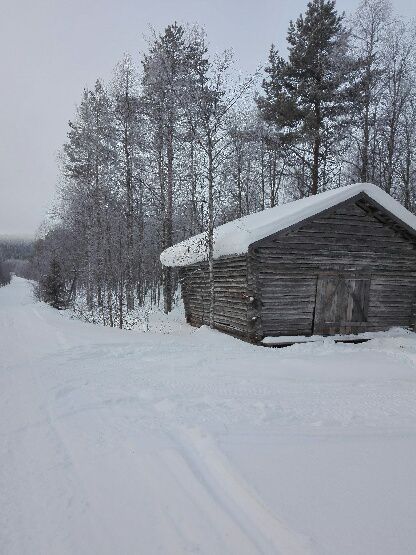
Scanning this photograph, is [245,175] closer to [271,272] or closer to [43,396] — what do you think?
[271,272]

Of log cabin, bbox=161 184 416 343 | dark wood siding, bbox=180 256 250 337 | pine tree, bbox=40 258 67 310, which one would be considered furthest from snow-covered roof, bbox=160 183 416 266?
pine tree, bbox=40 258 67 310

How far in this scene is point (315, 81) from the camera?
17.1 meters

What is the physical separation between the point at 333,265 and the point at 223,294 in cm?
378

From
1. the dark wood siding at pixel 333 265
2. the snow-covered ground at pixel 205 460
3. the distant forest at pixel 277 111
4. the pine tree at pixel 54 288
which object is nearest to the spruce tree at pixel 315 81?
the distant forest at pixel 277 111

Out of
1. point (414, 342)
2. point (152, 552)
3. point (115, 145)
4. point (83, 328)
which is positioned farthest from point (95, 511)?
point (115, 145)

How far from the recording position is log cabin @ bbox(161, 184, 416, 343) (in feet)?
34.3

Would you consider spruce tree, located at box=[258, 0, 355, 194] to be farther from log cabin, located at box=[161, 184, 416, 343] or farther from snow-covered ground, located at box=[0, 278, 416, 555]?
snow-covered ground, located at box=[0, 278, 416, 555]

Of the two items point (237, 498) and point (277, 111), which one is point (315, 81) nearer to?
point (277, 111)

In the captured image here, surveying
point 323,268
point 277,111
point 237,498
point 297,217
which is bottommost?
point 237,498

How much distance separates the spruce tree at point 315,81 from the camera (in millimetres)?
16516

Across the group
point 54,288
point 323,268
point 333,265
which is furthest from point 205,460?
point 54,288

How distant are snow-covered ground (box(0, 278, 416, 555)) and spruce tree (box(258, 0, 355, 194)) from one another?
14.1 meters

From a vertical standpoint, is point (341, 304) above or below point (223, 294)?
below

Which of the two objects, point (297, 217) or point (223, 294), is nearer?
point (297, 217)
